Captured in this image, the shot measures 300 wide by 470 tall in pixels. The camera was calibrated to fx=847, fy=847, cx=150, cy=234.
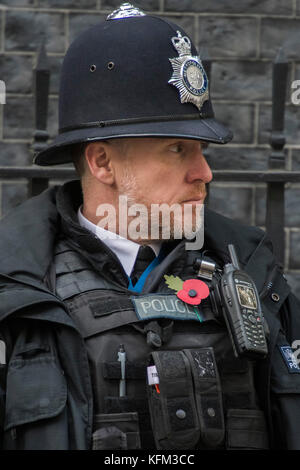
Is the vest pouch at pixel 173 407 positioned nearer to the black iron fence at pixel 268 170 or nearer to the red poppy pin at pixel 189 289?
the red poppy pin at pixel 189 289

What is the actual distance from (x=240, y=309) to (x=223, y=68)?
117 inches

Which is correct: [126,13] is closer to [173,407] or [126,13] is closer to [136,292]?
[136,292]

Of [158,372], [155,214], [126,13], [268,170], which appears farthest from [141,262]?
[268,170]

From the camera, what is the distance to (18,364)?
2693 millimetres

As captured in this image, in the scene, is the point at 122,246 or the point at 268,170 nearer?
the point at 122,246

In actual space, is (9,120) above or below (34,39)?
below

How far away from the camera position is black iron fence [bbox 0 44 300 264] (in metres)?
4.03

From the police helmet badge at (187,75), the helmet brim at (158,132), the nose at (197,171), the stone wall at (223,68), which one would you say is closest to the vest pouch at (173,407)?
the nose at (197,171)

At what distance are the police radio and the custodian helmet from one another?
0.49 m

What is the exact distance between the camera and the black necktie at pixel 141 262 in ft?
10.2

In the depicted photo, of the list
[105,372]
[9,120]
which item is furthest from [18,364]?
[9,120]

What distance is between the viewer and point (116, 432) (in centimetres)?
273
